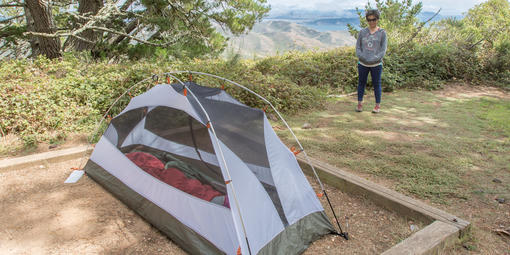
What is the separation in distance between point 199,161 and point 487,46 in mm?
10282

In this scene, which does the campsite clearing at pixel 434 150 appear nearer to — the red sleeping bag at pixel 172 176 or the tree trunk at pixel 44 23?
the red sleeping bag at pixel 172 176

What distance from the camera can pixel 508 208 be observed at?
2771 millimetres

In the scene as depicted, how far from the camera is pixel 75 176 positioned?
3.67 metres

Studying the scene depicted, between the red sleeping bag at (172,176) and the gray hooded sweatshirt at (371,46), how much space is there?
408 centimetres

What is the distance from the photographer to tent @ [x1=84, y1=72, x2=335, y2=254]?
231cm

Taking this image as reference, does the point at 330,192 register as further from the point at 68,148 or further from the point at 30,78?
the point at 30,78

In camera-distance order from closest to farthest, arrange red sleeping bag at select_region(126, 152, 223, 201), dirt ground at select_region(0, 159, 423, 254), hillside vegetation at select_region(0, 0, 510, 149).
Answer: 1. dirt ground at select_region(0, 159, 423, 254)
2. red sleeping bag at select_region(126, 152, 223, 201)
3. hillside vegetation at select_region(0, 0, 510, 149)

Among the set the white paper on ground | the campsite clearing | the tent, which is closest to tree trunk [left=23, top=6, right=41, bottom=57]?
the white paper on ground

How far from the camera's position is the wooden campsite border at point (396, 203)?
2.23 m

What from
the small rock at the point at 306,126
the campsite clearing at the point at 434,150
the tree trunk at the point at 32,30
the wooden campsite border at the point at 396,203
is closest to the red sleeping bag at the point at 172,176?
the wooden campsite border at the point at 396,203

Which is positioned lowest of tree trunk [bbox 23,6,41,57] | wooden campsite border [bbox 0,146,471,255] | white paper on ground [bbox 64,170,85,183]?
wooden campsite border [bbox 0,146,471,255]

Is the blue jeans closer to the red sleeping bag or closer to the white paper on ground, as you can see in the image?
the red sleeping bag

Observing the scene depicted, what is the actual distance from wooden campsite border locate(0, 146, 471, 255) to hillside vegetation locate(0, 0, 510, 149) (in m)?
0.65

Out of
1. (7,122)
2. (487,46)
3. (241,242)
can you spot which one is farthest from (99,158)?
(487,46)
